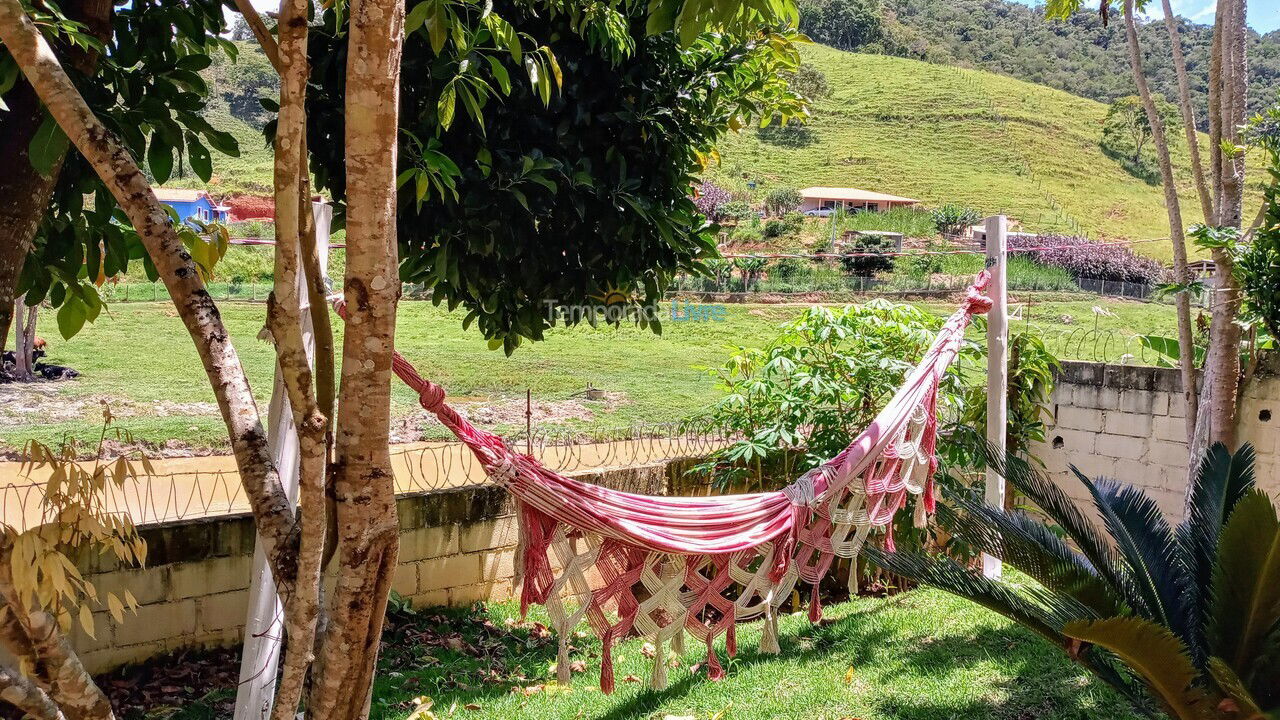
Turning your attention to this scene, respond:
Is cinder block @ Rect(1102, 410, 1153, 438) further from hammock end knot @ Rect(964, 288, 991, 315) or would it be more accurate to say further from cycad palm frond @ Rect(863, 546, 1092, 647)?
cycad palm frond @ Rect(863, 546, 1092, 647)

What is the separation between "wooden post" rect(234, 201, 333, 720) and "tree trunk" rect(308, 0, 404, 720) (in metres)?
0.80

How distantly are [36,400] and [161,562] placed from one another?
15.2 ft

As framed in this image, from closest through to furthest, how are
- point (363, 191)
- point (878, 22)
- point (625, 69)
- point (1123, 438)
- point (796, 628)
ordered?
1. point (363, 191)
2. point (625, 69)
3. point (796, 628)
4. point (1123, 438)
5. point (878, 22)

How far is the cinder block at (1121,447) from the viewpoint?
4.41m

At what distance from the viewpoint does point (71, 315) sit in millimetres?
1683

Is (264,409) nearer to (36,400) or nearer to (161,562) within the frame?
(36,400)

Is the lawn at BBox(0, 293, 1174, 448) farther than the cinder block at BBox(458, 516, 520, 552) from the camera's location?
Yes

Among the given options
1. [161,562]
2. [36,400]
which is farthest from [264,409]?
[161,562]

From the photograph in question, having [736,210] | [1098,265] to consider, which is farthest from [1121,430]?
[736,210]

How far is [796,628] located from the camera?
11.4ft

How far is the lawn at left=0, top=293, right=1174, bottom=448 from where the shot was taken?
6336 mm

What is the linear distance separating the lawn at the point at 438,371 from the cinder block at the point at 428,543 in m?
1.87

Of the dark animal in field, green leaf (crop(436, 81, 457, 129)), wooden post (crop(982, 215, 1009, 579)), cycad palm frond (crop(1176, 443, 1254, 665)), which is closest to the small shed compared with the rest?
the dark animal in field

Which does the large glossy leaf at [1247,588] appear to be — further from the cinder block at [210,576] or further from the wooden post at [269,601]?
the cinder block at [210,576]
